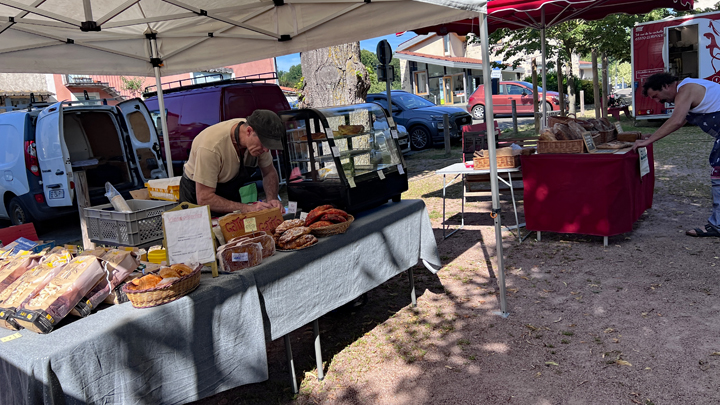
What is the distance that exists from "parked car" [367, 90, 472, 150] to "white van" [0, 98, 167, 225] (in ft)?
23.8

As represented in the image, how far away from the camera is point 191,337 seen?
2533 mm

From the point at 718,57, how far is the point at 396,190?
13052 millimetres

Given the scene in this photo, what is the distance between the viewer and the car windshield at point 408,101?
15.1m

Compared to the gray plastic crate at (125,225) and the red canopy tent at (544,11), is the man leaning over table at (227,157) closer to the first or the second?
the gray plastic crate at (125,225)

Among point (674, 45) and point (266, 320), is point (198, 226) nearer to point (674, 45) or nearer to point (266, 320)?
point (266, 320)

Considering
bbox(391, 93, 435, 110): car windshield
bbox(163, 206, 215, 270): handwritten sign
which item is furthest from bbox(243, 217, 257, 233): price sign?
bbox(391, 93, 435, 110): car windshield

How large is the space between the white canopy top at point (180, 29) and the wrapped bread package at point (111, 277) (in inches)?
84.6

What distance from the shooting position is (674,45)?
1442 cm

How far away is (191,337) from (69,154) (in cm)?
582

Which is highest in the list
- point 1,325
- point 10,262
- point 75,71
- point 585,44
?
point 585,44

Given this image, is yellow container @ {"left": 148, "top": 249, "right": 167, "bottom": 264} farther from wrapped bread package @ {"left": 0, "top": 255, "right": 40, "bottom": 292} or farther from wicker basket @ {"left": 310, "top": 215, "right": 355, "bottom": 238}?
wicker basket @ {"left": 310, "top": 215, "right": 355, "bottom": 238}

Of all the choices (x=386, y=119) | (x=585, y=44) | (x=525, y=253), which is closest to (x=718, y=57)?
(x=585, y=44)

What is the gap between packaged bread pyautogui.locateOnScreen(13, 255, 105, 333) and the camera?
7.38 feet

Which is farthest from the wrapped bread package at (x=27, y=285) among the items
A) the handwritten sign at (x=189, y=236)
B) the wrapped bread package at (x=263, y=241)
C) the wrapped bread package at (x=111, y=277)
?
the wrapped bread package at (x=263, y=241)
